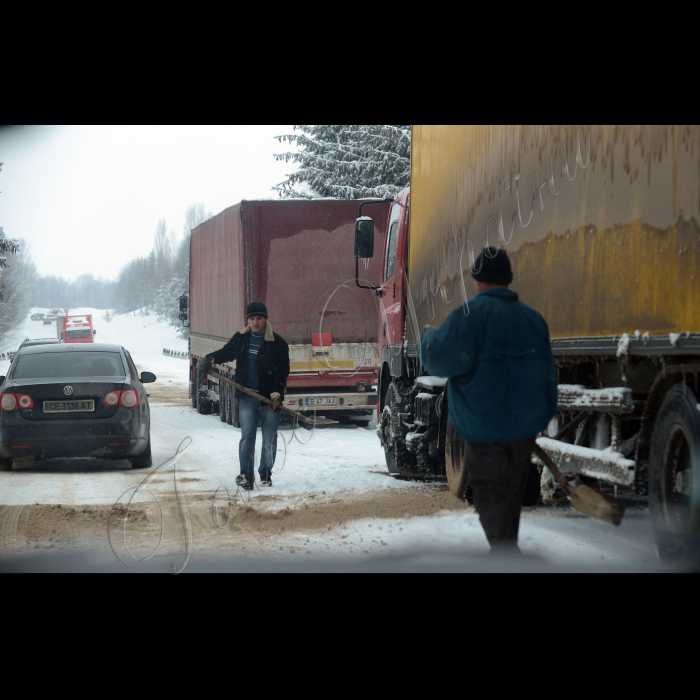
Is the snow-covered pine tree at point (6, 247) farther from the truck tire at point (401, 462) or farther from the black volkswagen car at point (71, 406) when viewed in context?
the truck tire at point (401, 462)

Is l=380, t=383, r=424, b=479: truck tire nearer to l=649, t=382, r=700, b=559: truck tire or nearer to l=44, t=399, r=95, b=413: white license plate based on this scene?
l=44, t=399, r=95, b=413: white license plate

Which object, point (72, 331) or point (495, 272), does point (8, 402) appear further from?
point (495, 272)

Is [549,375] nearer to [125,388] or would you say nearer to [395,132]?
[125,388]

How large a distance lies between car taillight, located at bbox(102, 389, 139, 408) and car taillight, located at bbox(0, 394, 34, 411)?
685 mm

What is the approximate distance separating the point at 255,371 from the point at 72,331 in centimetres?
212

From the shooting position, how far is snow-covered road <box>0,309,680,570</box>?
22.6 ft

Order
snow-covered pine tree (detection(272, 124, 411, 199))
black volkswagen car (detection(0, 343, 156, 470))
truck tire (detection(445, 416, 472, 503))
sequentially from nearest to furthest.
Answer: truck tire (detection(445, 416, 472, 503)) → black volkswagen car (detection(0, 343, 156, 470)) → snow-covered pine tree (detection(272, 124, 411, 199))

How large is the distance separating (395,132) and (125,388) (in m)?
9.81

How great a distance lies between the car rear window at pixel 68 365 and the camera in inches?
382

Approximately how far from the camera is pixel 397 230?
35.6 feet

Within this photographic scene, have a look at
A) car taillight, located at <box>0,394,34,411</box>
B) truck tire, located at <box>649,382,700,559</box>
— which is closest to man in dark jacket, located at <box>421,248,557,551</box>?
truck tire, located at <box>649,382,700,559</box>

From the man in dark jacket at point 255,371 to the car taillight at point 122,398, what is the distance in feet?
4.14

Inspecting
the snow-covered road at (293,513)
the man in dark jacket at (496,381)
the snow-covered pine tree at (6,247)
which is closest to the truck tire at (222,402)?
the snow-covered road at (293,513)
